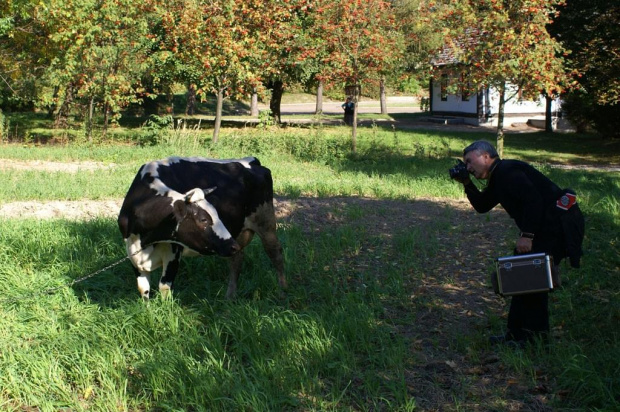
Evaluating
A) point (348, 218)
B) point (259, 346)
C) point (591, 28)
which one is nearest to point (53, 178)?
point (348, 218)

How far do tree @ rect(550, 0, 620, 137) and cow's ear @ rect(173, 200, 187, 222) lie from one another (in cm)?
1775

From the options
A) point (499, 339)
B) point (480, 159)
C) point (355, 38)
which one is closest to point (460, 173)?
point (480, 159)

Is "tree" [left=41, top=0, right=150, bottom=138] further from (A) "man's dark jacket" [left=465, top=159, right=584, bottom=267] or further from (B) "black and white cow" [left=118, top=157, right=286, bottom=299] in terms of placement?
(A) "man's dark jacket" [left=465, top=159, right=584, bottom=267]

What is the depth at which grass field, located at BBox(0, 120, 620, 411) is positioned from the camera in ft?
15.8

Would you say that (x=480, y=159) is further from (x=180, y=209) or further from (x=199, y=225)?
(x=180, y=209)

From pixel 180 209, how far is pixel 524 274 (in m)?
2.93

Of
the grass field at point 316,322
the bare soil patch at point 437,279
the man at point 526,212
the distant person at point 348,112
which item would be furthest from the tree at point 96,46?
the man at point 526,212

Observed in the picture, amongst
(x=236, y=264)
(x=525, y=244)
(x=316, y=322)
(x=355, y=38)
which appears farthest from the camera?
(x=355, y=38)

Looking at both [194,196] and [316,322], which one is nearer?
[194,196]

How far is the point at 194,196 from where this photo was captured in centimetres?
578

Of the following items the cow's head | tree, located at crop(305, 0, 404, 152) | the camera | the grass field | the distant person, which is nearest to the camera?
the grass field

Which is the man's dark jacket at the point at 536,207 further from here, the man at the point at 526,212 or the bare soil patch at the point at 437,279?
the bare soil patch at the point at 437,279

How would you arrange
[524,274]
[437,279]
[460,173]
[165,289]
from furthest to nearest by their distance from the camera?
1. [437,279]
2. [165,289]
3. [460,173]
4. [524,274]

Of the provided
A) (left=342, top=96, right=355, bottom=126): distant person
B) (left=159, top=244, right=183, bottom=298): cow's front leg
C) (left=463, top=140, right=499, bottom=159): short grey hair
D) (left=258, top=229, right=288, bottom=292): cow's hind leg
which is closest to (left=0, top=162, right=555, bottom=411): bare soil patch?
(left=258, top=229, right=288, bottom=292): cow's hind leg
